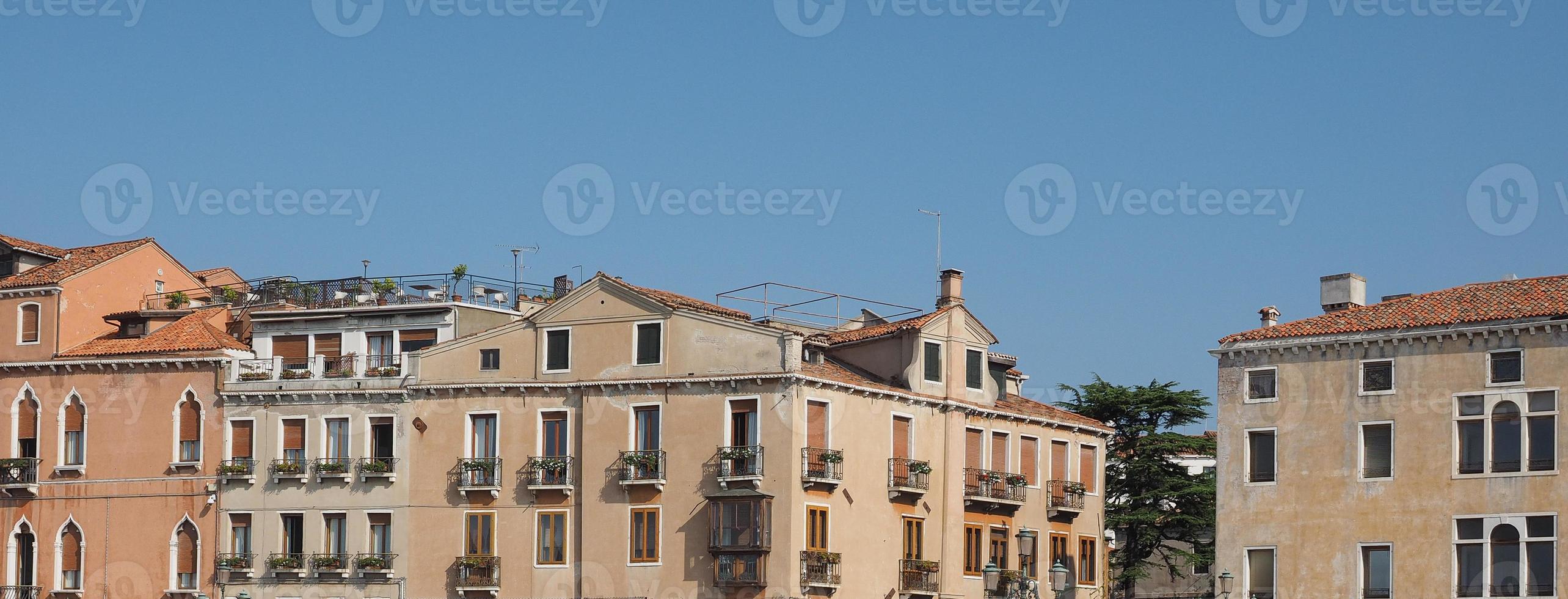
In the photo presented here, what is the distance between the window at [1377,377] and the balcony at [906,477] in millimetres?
11315

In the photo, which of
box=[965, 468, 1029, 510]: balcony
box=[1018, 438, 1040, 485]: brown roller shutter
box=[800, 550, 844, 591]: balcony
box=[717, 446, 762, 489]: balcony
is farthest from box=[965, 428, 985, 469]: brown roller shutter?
box=[717, 446, 762, 489]: balcony

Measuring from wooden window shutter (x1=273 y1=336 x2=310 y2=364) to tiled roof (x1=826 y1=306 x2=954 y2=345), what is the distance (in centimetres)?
1438

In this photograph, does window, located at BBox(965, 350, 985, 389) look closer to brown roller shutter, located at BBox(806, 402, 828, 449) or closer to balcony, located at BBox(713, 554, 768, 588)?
brown roller shutter, located at BBox(806, 402, 828, 449)

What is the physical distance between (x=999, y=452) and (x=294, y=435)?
62.5 ft

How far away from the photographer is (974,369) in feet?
202

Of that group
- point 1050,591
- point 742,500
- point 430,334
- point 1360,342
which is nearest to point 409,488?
point 430,334

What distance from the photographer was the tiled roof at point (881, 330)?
196ft

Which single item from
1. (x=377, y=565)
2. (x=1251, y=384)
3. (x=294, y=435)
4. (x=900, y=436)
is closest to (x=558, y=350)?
(x=377, y=565)

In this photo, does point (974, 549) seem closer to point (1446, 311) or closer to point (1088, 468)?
point (1088, 468)

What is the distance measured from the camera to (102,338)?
211ft

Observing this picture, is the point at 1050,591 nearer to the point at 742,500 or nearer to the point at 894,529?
the point at 894,529

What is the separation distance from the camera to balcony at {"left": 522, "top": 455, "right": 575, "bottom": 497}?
57812 mm

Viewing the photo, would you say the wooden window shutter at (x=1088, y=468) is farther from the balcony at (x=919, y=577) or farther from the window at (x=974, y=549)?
the balcony at (x=919, y=577)

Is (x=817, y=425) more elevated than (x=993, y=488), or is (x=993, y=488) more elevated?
(x=817, y=425)
